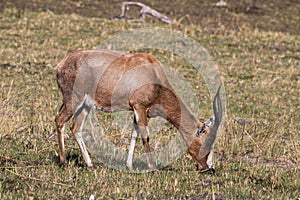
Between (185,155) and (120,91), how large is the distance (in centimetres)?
155

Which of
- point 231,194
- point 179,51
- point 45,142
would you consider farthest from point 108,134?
point 179,51

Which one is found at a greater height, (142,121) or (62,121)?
(142,121)

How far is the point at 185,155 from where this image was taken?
9.46 meters

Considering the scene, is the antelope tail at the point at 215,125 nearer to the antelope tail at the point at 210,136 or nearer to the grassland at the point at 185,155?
the antelope tail at the point at 210,136

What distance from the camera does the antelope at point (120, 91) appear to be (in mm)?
8703

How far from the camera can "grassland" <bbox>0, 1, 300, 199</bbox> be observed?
7.01 metres

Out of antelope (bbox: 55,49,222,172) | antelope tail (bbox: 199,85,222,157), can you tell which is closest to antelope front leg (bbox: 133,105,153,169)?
antelope (bbox: 55,49,222,172)

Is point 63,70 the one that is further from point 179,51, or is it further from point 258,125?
point 179,51

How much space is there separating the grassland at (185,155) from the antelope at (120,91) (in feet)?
2.00

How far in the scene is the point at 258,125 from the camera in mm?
12852

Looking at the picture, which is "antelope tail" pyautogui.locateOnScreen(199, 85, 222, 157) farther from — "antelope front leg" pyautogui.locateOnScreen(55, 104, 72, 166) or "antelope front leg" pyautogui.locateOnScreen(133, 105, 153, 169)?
"antelope front leg" pyautogui.locateOnScreen(55, 104, 72, 166)

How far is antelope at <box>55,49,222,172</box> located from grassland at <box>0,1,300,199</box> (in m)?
0.61

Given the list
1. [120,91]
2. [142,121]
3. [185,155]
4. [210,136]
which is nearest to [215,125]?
[210,136]

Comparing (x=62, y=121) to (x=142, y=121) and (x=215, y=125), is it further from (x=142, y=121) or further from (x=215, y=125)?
(x=215, y=125)
